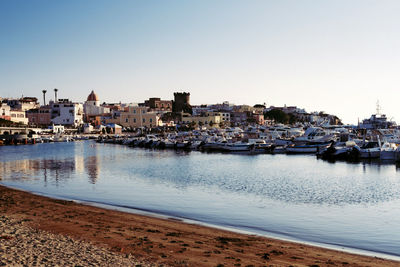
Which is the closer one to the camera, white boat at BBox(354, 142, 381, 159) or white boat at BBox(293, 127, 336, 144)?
white boat at BBox(354, 142, 381, 159)

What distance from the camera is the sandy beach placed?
380 inches

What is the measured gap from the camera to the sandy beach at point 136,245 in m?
9.65

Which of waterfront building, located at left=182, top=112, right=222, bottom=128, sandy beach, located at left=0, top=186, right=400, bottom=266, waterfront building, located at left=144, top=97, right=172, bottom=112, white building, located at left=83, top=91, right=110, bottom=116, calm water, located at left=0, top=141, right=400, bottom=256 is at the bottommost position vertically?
calm water, located at left=0, top=141, right=400, bottom=256

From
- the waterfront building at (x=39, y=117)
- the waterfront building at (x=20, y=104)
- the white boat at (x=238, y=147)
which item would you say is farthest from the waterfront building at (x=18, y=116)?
the white boat at (x=238, y=147)

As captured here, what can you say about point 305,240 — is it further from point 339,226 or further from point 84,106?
point 84,106

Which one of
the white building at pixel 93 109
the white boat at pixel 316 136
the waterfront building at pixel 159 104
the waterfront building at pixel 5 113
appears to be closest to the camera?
the white boat at pixel 316 136

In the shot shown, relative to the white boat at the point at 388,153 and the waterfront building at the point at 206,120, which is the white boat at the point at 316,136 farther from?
the waterfront building at the point at 206,120

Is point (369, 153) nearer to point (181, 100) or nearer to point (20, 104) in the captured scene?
point (20, 104)

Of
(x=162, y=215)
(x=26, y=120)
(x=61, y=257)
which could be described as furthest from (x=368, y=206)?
(x=26, y=120)

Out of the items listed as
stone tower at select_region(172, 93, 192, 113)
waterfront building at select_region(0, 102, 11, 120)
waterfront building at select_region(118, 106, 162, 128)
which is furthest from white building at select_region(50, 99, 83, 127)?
stone tower at select_region(172, 93, 192, 113)

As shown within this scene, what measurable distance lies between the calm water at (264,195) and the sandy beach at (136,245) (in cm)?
203

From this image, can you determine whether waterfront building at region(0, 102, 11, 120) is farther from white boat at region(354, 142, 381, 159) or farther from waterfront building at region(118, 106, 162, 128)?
white boat at region(354, 142, 381, 159)

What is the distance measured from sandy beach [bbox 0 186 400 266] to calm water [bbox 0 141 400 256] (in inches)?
80.0

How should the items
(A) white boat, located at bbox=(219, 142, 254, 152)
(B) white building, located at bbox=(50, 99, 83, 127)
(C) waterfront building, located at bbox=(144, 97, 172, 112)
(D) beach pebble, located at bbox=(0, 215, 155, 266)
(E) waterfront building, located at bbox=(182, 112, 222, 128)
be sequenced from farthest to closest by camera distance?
(C) waterfront building, located at bbox=(144, 97, 172, 112) < (E) waterfront building, located at bbox=(182, 112, 222, 128) < (B) white building, located at bbox=(50, 99, 83, 127) < (A) white boat, located at bbox=(219, 142, 254, 152) < (D) beach pebble, located at bbox=(0, 215, 155, 266)
